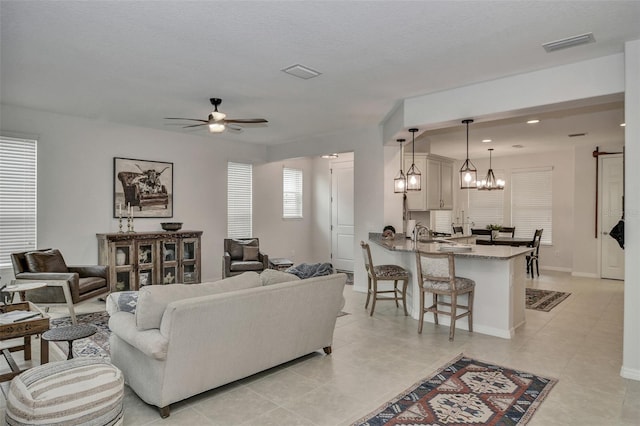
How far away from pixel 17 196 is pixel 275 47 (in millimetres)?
4376

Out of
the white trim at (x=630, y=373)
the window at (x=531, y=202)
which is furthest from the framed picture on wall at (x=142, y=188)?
the window at (x=531, y=202)

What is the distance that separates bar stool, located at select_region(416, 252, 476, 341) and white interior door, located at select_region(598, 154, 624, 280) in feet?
17.5

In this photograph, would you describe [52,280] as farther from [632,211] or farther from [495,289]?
[632,211]

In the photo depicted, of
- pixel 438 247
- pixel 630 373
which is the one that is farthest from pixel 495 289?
pixel 630 373

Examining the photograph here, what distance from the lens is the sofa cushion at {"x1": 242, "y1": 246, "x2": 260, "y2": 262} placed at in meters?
6.89

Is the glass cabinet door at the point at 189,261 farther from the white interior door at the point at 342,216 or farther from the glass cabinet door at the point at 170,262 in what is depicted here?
the white interior door at the point at 342,216

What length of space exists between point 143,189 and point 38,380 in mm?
4615

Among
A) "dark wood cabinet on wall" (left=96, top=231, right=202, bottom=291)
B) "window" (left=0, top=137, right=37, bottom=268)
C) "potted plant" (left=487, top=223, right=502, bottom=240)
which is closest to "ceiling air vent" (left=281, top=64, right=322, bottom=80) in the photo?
"dark wood cabinet on wall" (left=96, top=231, right=202, bottom=291)

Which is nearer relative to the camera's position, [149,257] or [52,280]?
[52,280]

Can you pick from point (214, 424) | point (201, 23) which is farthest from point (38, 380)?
point (201, 23)

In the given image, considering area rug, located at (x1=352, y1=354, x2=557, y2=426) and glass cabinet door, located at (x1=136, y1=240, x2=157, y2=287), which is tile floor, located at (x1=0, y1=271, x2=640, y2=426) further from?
glass cabinet door, located at (x1=136, y1=240, x2=157, y2=287)

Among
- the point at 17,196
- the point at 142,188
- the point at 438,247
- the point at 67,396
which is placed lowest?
the point at 67,396

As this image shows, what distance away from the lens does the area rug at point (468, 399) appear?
254 cm

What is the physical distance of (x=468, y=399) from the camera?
2.82m
